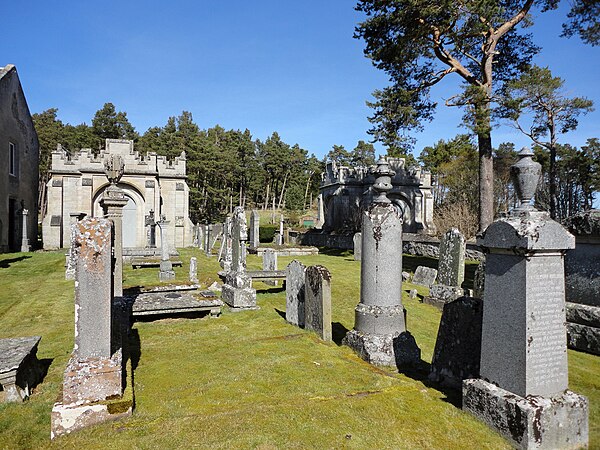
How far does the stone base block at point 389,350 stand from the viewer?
214 inches

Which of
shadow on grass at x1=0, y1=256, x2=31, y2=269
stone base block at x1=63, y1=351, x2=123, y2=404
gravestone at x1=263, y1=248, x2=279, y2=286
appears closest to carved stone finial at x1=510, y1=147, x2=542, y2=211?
stone base block at x1=63, y1=351, x2=123, y2=404

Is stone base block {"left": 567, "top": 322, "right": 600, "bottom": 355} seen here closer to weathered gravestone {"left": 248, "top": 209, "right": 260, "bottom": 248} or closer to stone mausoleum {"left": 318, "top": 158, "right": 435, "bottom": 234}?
weathered gravestone {"left": 248, "top": 209, "right": 260, "bottom": 248}

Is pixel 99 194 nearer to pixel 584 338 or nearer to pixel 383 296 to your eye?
pixel 383 296

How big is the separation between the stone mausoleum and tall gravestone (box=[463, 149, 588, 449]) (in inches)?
1120

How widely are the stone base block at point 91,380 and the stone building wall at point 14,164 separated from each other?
2342 cm

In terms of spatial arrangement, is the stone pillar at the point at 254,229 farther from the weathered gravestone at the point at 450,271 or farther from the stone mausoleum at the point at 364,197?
the weathered gravestone at the point at 450,271

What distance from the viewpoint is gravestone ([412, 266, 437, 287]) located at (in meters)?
13.0

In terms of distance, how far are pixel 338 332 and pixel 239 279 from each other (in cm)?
292

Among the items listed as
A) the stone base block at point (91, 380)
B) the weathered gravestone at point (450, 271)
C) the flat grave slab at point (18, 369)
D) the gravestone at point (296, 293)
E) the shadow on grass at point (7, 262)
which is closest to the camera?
the stone base block at point (91, 380)

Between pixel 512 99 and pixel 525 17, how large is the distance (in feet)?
13.0

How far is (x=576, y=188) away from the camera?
35.5m

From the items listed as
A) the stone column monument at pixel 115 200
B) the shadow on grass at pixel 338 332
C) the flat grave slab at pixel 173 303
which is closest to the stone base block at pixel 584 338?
the shadow on grass at pixel 338 332

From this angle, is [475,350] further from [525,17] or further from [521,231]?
[525,17]

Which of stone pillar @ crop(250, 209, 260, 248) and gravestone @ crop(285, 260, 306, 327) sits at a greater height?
stone pillar @ crop(250, 209, 260, 248)
